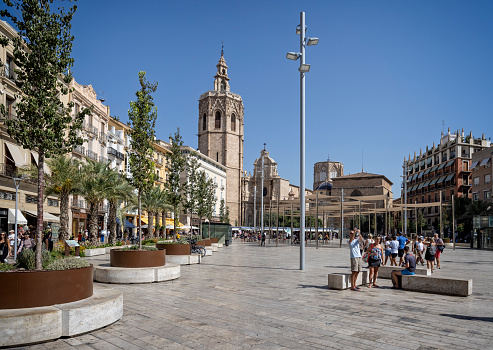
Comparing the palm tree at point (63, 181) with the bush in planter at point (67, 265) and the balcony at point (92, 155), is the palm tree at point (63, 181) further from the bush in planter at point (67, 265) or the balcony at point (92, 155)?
the bush in planter at point (67, 265)

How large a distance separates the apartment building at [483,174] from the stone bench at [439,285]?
148ft

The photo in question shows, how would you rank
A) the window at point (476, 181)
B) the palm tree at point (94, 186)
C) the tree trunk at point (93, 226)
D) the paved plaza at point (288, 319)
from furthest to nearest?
1. the window at point (476, 181)
2. the tree trunk at point (93, 226)
3. the palm tree at point (94, 186)
4. the paved plaza at point (288, 319)

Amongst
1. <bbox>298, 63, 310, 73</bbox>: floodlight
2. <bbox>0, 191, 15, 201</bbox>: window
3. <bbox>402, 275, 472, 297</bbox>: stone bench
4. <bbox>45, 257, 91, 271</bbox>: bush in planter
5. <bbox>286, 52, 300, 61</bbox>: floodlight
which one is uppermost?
<bbox>286, 52, 300, 61</bbox>: floodlight

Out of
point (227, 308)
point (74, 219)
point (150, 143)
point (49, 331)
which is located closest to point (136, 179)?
point (150, 143)

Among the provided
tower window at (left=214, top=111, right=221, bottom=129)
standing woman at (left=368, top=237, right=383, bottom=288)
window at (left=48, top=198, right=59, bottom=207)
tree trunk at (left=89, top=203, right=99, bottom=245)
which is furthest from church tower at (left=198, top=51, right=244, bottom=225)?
standing woman at (left=368, top=237, right=383, bottom=288)

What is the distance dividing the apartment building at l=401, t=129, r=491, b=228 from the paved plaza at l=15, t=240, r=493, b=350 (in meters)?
57.9

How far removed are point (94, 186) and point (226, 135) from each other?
74.9m

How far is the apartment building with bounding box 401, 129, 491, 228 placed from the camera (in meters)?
70.0

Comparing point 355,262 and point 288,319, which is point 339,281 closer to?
point 355,262

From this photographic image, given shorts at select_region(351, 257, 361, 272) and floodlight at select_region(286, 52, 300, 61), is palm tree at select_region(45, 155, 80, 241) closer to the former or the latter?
floodlight at select_region(286, 52, 300, 61)

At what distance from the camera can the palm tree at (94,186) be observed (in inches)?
965

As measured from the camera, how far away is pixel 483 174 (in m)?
53.8

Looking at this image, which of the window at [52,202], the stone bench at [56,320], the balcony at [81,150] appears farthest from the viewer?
the balcony at [81,150]

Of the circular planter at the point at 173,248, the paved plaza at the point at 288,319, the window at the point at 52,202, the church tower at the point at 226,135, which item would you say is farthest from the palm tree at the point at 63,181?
the church tower at the point at 226,135
